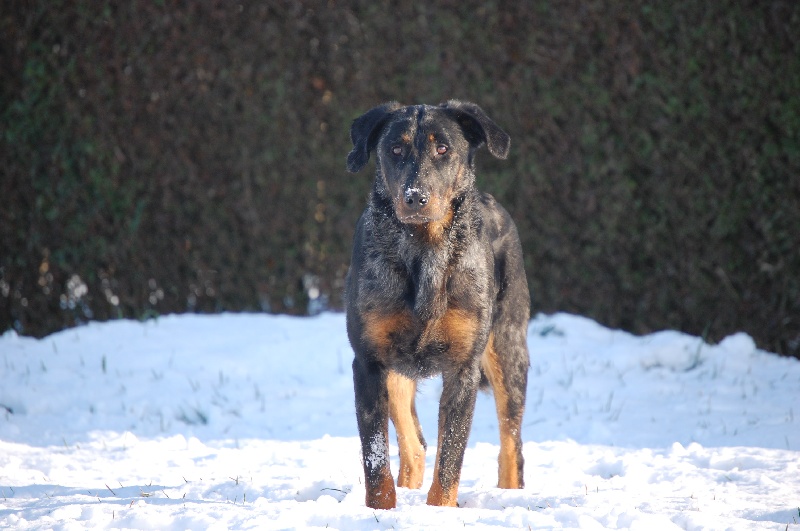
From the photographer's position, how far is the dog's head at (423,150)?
13.7 feet

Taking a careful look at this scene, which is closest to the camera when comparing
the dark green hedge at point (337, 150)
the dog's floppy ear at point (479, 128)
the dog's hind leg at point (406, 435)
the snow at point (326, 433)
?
the snow at point (326, 433)

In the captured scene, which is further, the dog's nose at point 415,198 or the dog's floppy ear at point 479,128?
the dog's floppy ear at point 479,128

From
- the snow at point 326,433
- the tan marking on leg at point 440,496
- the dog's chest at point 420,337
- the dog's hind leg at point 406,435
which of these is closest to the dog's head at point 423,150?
the dog's chest at point 420,337

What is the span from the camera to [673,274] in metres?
8.39

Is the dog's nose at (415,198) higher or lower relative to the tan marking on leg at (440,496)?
higher

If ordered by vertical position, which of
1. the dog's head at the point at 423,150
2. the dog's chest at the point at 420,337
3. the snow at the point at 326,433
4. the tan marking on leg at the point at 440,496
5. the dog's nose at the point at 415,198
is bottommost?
the snow at the point at 326,433

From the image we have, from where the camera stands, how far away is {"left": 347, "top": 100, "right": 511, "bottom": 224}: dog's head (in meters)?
4.18

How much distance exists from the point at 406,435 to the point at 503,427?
0.54 m

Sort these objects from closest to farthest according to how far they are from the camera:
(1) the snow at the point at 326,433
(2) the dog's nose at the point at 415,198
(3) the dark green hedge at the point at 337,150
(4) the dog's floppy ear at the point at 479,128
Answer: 1. (1) the snow at the point at 326,433
2. (2) the dog's nose at the point at 415,198
3. (4) the dog's floppy ear at the point at 479,128
4. (3) the dark green hedge at the point at 337,150

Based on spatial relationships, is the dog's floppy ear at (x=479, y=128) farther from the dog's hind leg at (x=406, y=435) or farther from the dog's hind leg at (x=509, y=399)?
the dog's hind leg at (x=406, y=435)

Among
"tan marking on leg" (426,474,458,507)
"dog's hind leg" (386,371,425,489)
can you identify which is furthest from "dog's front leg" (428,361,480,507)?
"dog's hind leg" (386,371,425,489)

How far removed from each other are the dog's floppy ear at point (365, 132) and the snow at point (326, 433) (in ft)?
4.72

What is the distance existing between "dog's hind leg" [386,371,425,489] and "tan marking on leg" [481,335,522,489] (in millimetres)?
435

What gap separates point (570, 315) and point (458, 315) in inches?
179
